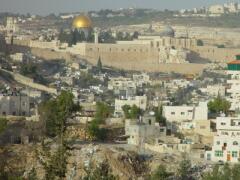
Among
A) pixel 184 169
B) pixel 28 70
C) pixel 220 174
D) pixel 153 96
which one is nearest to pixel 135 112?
pixel 184 169

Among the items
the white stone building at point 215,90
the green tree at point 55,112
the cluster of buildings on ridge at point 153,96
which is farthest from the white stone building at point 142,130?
the white stone building at point 215,90

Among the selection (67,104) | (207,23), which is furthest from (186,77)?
(207,23)

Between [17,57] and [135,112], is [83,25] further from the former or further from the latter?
[135,112]

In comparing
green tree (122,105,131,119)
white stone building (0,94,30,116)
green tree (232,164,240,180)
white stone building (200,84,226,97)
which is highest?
white stone building (0,94,30,116)

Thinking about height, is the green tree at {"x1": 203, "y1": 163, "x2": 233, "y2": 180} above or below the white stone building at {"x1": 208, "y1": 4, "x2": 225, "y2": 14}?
above

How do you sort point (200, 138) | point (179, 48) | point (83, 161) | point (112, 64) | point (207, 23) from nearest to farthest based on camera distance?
point (83, 161) < point (200, 138) < point (112, 64) < point (179, 48) < point (207, 23)

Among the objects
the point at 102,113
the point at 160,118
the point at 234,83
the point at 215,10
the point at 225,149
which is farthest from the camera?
the point at 215,10

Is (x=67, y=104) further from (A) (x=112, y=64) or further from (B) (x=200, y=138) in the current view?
(A) (x=112, y=64)

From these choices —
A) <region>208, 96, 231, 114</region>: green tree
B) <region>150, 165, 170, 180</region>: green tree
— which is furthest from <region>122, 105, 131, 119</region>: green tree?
<region>150, 165, 170, 180</region>: green tree

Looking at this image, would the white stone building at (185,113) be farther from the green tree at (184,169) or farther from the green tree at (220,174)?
the green tree at (220,174)

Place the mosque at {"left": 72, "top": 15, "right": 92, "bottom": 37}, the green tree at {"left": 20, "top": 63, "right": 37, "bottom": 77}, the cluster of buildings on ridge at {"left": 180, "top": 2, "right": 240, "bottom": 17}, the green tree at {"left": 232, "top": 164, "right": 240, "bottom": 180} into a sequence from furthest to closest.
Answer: the cluster of buildings on ridge at {"left": 180, "top": 2, "right": 240, "bottom": 17} → the mosque at {"left": 72, "top": 15, "right": 92, "bottom": 37} → the green tree at {"left": 20, "top": 63, "right": 37, "bottom": 77} → the green tree at {"left": 232, "top": 164, "right": 240, "bottom": 180}

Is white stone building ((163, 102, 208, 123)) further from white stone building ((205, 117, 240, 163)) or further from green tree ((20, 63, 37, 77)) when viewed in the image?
green tree ((20, 63, 37, 77))
